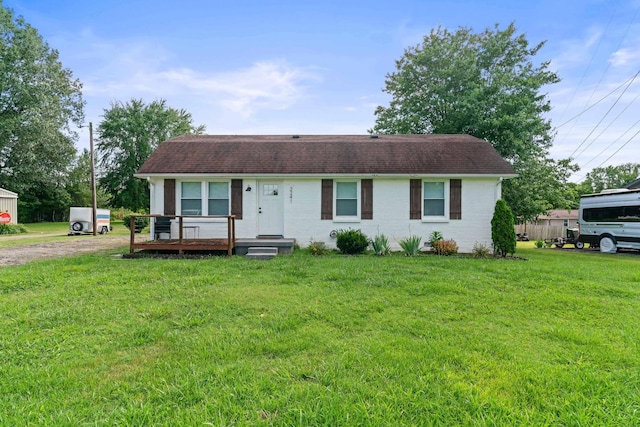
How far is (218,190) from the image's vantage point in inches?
424

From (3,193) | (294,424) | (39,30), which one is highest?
(39,30)

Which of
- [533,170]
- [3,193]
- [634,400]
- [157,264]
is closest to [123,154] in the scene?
[3,193]

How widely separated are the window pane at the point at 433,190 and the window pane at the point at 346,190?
246 centimetres

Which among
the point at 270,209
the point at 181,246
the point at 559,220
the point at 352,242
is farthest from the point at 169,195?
the point at 559,220

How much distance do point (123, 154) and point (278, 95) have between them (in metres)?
21.2

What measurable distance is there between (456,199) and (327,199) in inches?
176

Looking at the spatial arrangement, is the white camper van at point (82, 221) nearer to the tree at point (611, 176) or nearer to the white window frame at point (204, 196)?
the white window frame at point (204, 196)

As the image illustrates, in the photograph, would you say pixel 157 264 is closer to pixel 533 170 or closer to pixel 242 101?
pixel 242 101

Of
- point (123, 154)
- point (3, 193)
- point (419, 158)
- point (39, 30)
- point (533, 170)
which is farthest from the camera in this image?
point (123, 154)

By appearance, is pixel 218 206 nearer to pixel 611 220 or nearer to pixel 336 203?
pixel 336 203

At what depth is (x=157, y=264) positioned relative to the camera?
7.68 meters

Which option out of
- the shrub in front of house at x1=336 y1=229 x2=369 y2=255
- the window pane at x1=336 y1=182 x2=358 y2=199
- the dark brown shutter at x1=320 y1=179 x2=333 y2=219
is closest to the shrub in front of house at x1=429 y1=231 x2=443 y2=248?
the shrub in front of house at x1=336 y1=229 x2=369 y2=255

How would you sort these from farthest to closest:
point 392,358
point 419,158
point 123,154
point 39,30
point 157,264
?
point 123,154, point 39,30, point 419,158, point 157,264, point 392,358

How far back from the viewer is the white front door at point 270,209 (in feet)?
35.6
